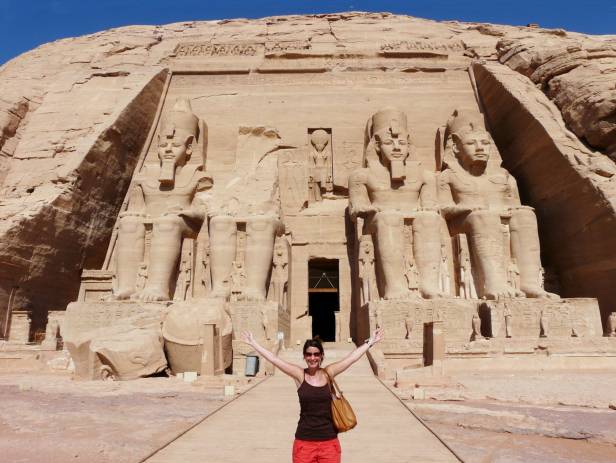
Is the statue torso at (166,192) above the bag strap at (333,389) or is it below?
above

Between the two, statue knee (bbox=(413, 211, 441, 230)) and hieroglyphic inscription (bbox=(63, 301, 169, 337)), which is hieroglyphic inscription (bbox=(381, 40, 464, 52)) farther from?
hieroglyphic inscription (bbox=(63, 301, 169, 337))

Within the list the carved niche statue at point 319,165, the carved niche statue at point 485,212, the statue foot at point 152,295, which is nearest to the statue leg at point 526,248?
the carved niche statue at point 485,212

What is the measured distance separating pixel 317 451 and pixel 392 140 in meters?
8.98

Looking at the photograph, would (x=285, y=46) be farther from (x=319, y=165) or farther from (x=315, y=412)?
(x=315, y=412)

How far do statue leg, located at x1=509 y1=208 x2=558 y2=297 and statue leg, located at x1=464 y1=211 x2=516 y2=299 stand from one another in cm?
28

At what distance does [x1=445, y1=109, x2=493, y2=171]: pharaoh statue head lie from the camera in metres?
10.5

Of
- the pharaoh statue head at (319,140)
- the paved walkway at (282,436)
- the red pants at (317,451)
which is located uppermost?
the pharaoh statue head at (319,140)

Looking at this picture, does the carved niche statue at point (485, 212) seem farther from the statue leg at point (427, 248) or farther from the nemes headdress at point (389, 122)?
the nemes headdress at point (389, 122)

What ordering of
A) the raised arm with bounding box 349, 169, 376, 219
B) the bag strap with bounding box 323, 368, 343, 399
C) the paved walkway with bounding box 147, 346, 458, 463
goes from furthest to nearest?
1. the raised arm with bounding box 349, 169, 376, 219
2. the paved walkway with bounding box 147, 346, 458, 463
3. the bag strap with bounding box 323, 368, 343, 399

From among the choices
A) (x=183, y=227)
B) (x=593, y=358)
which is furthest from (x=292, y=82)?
(x=593, y=358)

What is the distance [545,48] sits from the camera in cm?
1212

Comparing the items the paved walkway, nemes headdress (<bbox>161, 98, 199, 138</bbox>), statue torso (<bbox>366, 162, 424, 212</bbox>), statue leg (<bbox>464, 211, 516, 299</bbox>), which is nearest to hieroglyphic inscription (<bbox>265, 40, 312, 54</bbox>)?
nemes headdress (<bbox>161, 98, 199, 138</bbox>)

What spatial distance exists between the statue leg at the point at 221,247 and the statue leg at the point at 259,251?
0.92 ft

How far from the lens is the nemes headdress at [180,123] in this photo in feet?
35.7
